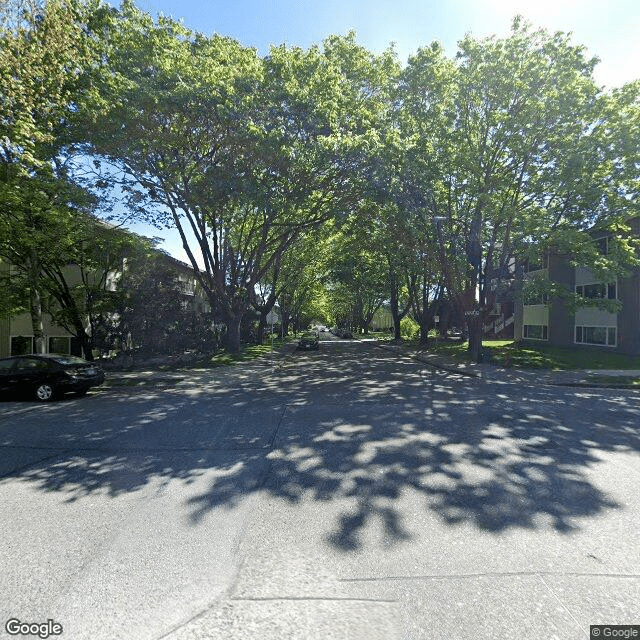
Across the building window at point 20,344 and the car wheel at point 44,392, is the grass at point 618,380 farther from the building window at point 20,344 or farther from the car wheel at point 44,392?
the building window at point 20,344

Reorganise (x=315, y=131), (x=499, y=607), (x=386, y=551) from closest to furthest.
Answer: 1. (x=499, y=607)
2. (x=386, y=551)
3. (x=315, y=131)

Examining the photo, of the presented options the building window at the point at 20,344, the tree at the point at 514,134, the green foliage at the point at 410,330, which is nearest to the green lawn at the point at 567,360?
the tree at the point at 514,134

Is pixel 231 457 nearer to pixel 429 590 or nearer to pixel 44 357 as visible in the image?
pixel 429 590

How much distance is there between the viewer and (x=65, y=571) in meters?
3.57

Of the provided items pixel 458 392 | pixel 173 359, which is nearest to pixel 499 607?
pixel 458 392

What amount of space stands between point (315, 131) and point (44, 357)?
38.7ft

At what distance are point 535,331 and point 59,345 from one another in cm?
3451

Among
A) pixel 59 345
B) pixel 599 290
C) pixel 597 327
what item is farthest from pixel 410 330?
pixel 59 345

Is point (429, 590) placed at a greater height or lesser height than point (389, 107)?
lesser

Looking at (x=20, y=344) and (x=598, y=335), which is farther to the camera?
(x=598, y=335)

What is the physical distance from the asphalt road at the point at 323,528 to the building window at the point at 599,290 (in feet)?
68.3

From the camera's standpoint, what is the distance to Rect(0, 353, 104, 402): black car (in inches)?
522

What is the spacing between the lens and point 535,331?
117ft

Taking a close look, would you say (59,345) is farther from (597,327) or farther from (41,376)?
(597,327)
